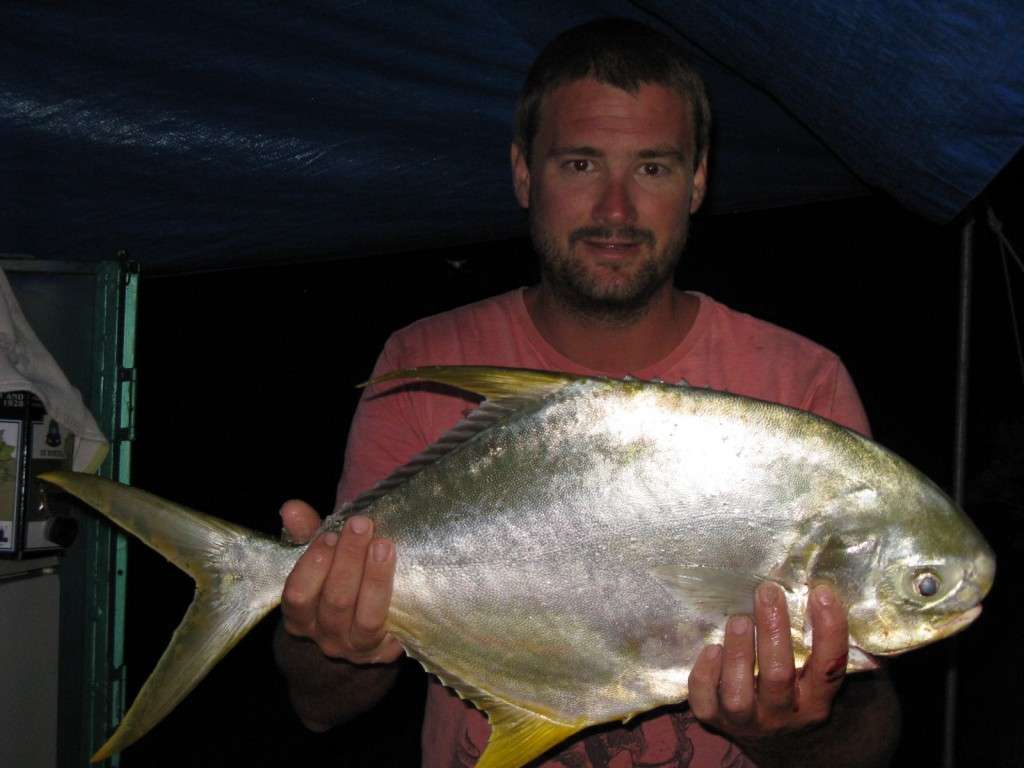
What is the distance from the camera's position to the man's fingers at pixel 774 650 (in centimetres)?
124

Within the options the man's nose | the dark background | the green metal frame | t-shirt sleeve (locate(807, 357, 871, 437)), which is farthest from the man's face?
the green metal frame

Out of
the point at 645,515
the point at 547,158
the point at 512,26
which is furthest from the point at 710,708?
the point at 512,26

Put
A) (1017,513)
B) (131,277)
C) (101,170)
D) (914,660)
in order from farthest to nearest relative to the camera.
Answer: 1. (1017,513)
2. (914,660)
3. (131,277)
4. (101,170)

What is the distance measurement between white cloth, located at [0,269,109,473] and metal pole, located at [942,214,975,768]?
242cm

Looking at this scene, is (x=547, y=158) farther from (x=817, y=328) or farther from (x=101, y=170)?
(x=817, y=328)

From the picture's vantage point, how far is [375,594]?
137 cm

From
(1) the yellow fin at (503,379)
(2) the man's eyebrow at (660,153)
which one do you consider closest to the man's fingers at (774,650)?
(1) the yellow fin at (503,379)

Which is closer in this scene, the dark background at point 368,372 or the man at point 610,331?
the man at point 610,331

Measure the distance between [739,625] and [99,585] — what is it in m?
1.99

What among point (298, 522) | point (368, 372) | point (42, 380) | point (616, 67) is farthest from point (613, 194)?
point (368, 372)

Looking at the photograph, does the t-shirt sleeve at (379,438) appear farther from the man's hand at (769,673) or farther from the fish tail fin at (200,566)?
the man's hand at (769,673)

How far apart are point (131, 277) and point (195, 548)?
54.4 inches

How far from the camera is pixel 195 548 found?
4.57 ft

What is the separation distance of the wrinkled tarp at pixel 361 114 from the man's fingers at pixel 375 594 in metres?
1.10
